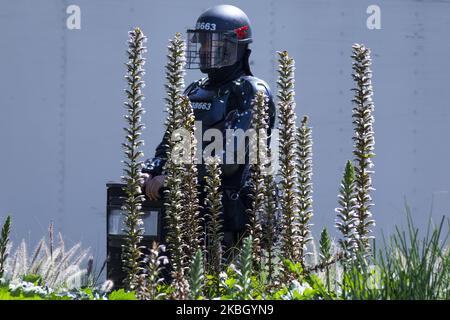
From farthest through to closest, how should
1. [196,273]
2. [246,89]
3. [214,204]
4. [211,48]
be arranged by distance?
[211,48], [246,89], [214,204], [196,273]

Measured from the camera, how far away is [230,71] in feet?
22.0

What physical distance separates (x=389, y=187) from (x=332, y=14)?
1.33m

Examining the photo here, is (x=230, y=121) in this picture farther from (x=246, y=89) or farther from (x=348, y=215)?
(x=348, y=215)

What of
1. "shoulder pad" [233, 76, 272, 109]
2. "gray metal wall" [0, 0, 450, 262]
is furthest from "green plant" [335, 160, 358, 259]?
"gray metal wall" [0, 0, 450, 262]

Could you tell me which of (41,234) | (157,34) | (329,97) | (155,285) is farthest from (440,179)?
(155,285)

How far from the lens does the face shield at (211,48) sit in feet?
21.6

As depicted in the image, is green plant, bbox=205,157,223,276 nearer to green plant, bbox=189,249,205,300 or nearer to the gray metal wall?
green plant, bbox=189,249,205,300

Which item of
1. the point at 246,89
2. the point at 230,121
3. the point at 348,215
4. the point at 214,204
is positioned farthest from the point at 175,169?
the point at 246,89

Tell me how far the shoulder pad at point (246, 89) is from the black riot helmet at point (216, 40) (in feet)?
0.60

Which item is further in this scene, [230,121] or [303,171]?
[230,121]

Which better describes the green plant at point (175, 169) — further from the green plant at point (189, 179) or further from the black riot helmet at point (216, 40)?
the black riot helmet at point (216, 40)

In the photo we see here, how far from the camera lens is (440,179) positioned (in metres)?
8.71

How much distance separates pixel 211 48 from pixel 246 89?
0.36 m
